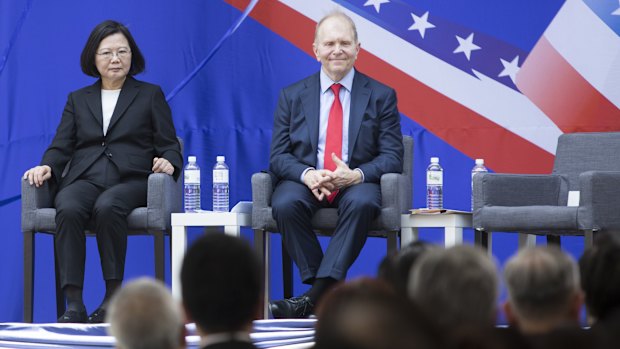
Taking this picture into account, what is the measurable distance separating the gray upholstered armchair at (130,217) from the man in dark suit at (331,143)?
499mm

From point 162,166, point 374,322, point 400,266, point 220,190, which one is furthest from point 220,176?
point 374,322

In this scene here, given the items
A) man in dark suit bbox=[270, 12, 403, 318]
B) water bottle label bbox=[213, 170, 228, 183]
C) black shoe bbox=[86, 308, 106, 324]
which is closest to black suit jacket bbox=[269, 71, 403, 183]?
man in dark suit bbox=[270, 12, 403, 318]

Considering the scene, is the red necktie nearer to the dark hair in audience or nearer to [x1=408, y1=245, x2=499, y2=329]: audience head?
the dark hair in audience

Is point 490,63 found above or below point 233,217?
above

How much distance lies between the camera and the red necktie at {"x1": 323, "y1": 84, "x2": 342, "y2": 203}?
15.5ft

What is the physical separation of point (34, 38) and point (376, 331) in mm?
5127

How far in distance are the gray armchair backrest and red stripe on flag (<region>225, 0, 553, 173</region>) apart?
1.03ft

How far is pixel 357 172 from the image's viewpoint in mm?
4562

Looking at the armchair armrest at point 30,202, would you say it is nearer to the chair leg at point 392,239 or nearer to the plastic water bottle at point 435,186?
the chair leg at point 392,239

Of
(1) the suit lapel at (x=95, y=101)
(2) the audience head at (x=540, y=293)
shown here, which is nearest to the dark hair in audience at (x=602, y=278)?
(2) the audience head at (x=540, y=293)

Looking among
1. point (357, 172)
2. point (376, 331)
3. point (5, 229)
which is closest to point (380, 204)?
point (357, 172)

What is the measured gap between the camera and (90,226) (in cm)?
468

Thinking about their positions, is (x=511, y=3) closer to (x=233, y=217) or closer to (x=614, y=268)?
(x=233, y=217)

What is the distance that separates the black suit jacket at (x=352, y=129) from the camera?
4.69m
